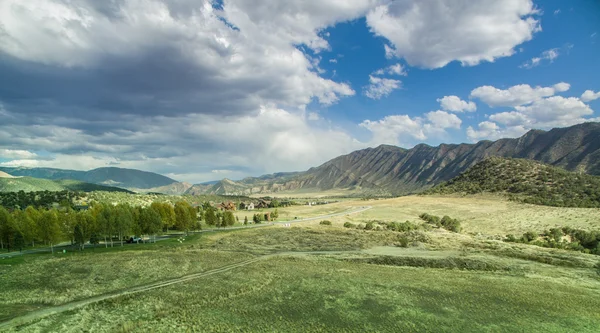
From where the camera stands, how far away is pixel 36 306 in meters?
27.8

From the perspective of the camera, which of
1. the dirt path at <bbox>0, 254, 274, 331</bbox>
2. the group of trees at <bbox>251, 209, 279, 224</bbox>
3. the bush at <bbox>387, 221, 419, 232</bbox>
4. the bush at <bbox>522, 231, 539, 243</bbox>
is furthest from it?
the group of trees at <bbox>251, 209, 279, 224</bbox>

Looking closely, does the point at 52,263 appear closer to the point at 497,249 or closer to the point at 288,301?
the point at 288,301

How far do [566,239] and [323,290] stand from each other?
64883 millimetres

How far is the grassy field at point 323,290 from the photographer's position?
955 inches

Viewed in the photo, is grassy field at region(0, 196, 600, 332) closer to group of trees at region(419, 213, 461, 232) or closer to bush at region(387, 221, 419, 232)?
bush at region(387, 221, 419, 232)

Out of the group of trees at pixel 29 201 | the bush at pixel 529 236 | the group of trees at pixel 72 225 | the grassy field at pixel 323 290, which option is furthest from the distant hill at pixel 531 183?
the group of trees at pixel 29 201

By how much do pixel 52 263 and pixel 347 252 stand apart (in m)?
46.4

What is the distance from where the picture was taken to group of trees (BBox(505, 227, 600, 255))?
5862 cm

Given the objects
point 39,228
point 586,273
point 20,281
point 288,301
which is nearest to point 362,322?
point 288,301

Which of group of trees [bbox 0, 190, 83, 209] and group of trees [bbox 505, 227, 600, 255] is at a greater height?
group of trees [bbox 0, 190, 83, 209]

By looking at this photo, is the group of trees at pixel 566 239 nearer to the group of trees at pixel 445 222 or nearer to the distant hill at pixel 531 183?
the group of trees at pixel 445 222

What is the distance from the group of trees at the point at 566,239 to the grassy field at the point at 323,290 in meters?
11.1

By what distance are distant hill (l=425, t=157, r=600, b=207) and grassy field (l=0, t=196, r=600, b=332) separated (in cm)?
8063

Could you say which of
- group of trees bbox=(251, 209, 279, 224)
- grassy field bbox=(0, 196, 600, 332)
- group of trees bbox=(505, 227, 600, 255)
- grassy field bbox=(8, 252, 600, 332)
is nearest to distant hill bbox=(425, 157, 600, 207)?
group of trees bbox=(505, 227, 600, 255)
